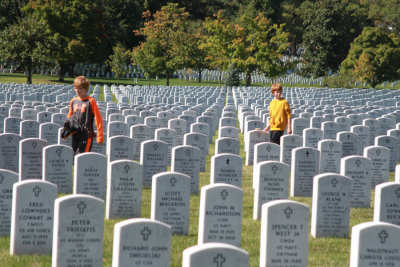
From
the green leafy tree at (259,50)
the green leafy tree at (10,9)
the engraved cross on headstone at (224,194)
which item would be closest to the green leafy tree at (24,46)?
the green leafy tree at (259,50)

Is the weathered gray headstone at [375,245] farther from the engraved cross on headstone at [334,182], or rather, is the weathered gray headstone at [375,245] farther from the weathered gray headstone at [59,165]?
the weathered gray headstone at [59,165]

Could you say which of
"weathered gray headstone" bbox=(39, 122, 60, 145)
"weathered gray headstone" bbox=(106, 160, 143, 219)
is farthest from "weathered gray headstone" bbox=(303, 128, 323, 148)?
"weathered gray headstone" bbox=(106, 160, 143, 219)

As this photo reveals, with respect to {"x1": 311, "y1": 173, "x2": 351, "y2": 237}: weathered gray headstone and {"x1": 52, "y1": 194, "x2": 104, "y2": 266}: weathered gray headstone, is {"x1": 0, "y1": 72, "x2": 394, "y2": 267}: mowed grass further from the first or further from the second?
{"x1": 52, "y1": 194, "x2": 104, "y2": 266}: weathered gray headstone

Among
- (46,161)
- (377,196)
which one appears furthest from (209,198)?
(46,161)

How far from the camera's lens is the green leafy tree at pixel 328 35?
69375 millimetres

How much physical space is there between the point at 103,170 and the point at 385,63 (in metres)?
56.5

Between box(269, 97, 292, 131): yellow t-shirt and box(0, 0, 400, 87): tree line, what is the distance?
3349 cm

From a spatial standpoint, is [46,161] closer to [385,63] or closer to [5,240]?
[5,240]

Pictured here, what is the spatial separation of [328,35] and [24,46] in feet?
Answer: 120

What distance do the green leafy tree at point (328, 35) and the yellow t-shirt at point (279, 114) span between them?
5648 centimetres

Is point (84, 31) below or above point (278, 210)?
above

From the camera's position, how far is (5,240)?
7.85m

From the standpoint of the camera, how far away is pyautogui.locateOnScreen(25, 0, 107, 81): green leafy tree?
55.5 m

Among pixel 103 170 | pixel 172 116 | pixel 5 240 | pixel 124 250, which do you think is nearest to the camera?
pixel 124 250
